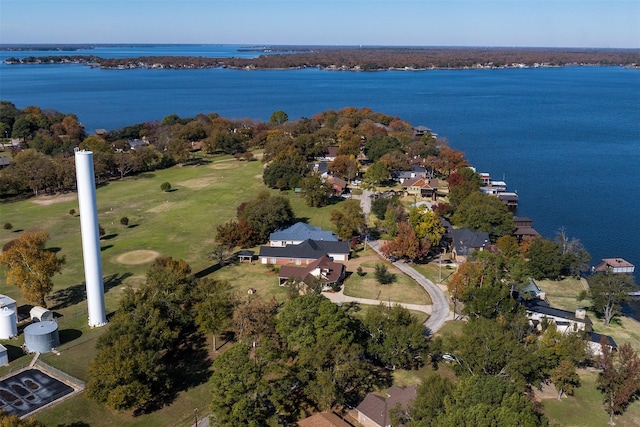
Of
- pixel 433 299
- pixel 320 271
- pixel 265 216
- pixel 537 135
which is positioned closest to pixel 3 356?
pixel 320 271

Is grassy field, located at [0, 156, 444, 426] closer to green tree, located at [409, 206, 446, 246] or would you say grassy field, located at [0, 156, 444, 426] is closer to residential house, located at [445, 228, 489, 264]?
green tree, located at [409, 206, 446, 246]

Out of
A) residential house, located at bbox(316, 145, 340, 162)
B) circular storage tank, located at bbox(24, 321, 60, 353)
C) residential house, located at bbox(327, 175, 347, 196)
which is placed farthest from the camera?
residential house, located at bbox(316, 145, 340, 162)

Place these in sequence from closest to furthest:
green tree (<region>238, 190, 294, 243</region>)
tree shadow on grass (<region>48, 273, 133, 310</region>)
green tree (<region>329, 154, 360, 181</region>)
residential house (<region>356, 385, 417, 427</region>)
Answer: residential house (<region>356, 385, 417, 427</region>), tree shadow on grass (<region>48, 273, 133, 310</region>), green tree (<region>238, 190, 294, 243</region>), green tree (<region>329, 154, 360, 181</region>)

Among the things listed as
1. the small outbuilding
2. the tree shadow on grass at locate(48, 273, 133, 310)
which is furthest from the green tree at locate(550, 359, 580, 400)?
the tree shadow on grass at locate(48, 273, 133, 310)

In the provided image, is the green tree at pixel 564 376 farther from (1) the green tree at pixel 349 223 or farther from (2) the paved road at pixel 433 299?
(1) the green tree at pixel 349 223

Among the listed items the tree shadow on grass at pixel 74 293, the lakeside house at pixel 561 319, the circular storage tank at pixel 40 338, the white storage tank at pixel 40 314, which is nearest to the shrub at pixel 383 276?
the lakeside house at pixel 561 319

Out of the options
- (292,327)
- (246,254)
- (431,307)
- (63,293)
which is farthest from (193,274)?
(431,307)

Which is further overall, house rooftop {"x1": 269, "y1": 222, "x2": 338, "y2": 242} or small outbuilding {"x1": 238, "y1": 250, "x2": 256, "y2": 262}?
house rooftop {"x1": 269, "y1": 222, "x2": 338, "y2": 242}

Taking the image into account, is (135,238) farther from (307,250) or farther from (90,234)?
(90,234)
